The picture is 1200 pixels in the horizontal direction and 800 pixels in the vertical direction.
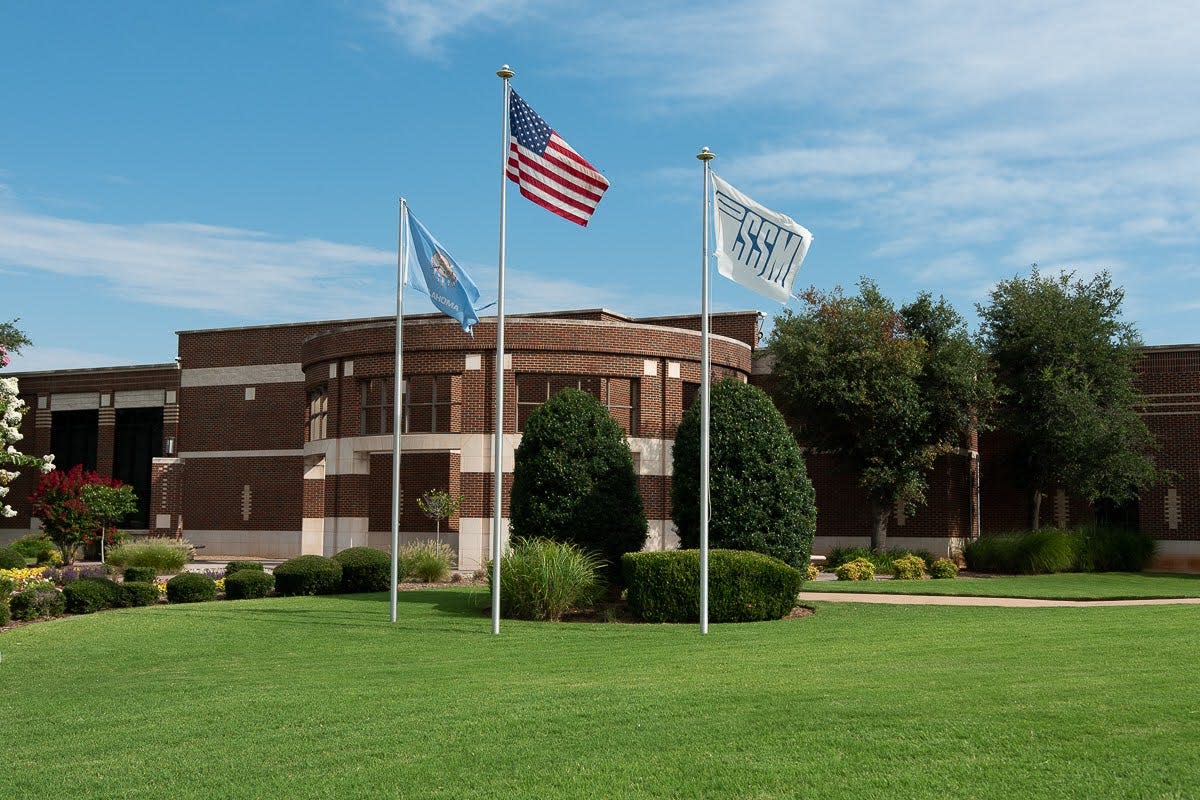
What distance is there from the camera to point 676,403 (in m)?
35.6

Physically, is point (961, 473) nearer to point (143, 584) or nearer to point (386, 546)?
point (386, 546)

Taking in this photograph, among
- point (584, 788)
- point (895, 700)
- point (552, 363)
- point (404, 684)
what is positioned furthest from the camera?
point (552, 363)

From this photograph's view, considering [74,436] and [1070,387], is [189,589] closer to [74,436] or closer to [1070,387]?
[1070,387]

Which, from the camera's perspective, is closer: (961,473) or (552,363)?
(552,363)

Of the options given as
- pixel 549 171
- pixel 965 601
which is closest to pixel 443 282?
pixel 549 171

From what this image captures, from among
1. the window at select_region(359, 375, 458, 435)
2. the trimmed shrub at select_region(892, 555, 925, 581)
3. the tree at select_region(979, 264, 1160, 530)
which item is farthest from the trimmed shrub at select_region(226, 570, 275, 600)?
the tree at select_region(979, 264, 1160, 530)

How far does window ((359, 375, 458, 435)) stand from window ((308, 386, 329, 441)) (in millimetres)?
2189

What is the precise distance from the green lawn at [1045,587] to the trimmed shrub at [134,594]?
14.7m

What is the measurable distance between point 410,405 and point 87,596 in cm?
1655

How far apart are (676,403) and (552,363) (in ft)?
13.9

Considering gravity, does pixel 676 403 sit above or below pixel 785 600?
above

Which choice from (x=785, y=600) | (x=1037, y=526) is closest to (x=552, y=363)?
(x=785, y=600)

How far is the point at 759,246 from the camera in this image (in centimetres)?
1759

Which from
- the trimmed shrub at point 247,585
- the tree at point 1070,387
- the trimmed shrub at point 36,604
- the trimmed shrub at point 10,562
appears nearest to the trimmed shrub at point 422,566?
the trimmed shrub at point 247,585
